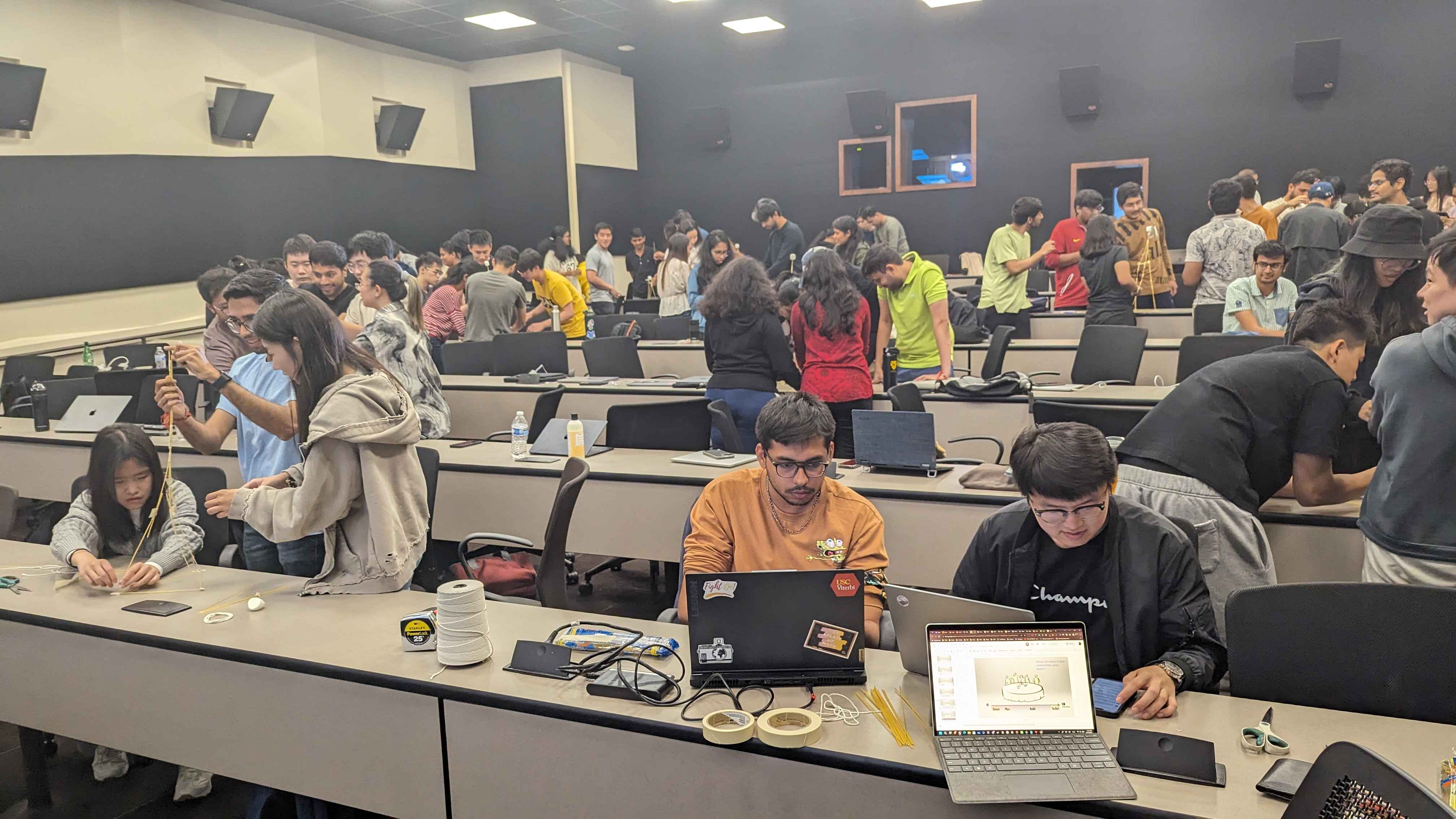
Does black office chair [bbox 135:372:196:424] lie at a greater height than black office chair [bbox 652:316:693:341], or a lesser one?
lesser

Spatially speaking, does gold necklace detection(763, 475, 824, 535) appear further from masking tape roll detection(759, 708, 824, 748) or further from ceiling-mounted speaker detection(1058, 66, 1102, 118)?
ceiling-mounted speaker detection(1058, 66, 1102, 118)

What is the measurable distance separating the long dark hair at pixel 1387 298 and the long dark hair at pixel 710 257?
458 centimetres

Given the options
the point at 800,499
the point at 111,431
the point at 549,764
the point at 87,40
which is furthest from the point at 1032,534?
the point at 87,40

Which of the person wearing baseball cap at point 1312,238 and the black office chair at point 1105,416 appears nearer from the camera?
the black office chair at point 1105,416

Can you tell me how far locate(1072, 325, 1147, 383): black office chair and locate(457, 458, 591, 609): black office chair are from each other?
3.51m

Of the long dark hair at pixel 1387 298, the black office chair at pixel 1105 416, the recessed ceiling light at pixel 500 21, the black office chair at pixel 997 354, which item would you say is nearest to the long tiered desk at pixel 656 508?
the black office chair at pixel 1105 416

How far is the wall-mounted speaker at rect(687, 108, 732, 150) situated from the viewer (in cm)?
1304

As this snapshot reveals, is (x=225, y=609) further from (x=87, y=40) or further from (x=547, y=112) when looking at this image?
(x=547, y=112)

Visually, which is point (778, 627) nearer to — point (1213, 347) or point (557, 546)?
point (557, 546)

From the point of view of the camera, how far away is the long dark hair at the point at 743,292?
4340mm

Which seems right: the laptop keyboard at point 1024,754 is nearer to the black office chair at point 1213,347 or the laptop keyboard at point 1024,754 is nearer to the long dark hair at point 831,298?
the long dark hair at point 831,298

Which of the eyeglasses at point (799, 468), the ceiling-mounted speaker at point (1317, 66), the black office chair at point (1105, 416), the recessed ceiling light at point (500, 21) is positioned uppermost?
the recessed ceiling light at point (500, 21)

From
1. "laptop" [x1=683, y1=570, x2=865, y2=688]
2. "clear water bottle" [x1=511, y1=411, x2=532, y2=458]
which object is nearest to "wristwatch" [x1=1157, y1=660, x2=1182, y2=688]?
"laptop" [x1=683, y1=570, x2=865, y2=688]

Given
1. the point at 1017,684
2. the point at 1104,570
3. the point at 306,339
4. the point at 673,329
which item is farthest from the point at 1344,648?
the point at 673,329
